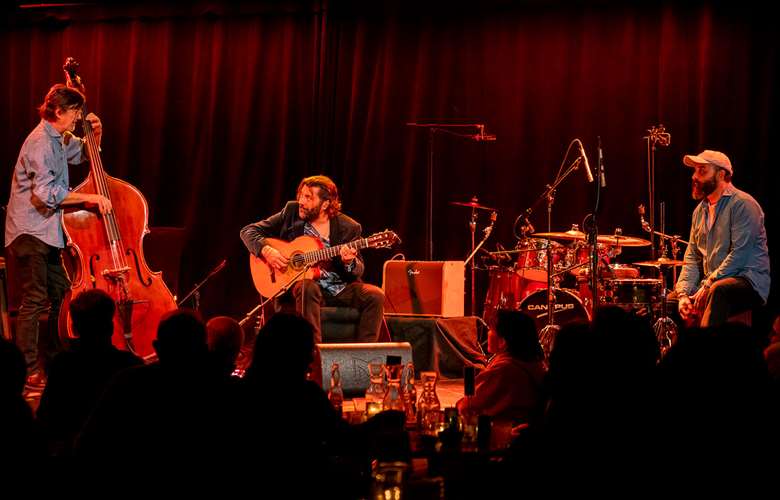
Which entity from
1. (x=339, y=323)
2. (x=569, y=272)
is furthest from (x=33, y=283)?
(x=569, y=272)

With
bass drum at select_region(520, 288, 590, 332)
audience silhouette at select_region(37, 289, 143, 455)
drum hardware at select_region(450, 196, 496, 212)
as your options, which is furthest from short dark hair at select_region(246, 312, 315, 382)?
bass drum at select_region(520, 288, 590, 332)

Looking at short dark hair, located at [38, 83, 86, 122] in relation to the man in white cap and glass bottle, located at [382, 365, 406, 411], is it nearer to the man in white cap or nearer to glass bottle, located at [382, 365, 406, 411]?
glass bottle, located at [382, 365, 406, 411]

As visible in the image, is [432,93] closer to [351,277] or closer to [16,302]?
[351,277]

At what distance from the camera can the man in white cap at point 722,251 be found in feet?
18.5

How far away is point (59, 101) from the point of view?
5438mm

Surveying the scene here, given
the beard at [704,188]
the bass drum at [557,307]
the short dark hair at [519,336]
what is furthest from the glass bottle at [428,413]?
the bass drum at [557,307]

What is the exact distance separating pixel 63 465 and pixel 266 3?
6.69 metres

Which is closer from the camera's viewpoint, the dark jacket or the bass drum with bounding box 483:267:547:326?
the dark jacket

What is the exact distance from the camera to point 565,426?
229 centimetres

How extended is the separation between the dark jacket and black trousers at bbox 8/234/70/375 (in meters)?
1.40

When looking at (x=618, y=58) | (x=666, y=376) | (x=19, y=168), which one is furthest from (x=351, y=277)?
(x=666, y=376)

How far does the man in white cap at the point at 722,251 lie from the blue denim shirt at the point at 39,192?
13.0ft

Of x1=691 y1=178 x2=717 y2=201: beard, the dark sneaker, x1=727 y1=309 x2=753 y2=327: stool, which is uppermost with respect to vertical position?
x1=691 y1=178 x2=717 y2=201: beard

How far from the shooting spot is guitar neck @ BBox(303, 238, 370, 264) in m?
6.21
